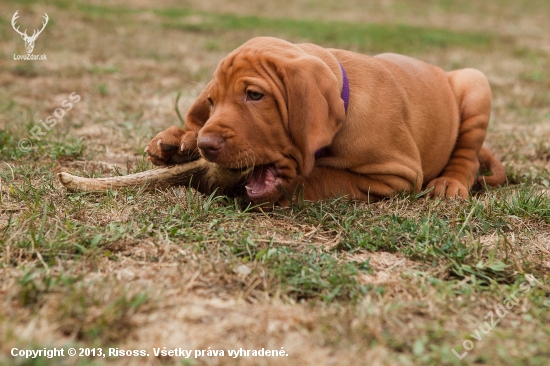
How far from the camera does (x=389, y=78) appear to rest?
3.85m

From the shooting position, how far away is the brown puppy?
3154 millimetres

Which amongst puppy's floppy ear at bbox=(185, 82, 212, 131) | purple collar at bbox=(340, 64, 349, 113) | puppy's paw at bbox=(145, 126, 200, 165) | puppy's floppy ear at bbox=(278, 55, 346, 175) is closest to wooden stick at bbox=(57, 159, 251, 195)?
puppy's paw at bbox=(145, 126, 200, 165)

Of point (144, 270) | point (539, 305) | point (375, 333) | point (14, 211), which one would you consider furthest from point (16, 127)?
point (539, 305)

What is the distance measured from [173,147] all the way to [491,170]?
245 cm

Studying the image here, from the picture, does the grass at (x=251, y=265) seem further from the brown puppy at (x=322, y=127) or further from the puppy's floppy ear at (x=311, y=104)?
the puppy's floppy ear at (x=311, y=104)

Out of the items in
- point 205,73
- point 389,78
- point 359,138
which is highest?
point 389,78

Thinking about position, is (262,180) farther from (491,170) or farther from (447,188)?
(491,170)

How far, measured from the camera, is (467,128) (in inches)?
179

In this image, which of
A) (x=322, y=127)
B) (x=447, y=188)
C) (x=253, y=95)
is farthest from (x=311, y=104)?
(x=447, y=188)

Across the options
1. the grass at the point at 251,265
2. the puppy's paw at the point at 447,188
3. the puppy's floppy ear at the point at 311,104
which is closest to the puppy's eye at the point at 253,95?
the puppy's floppy ear at the point at 311,104

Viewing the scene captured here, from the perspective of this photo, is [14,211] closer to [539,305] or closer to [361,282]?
[361,282]

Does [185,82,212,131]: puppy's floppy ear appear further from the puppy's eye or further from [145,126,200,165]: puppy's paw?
the puppy's eye

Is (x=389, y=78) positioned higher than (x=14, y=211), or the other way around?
(x=389, y=78)

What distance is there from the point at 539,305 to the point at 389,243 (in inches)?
30.6
